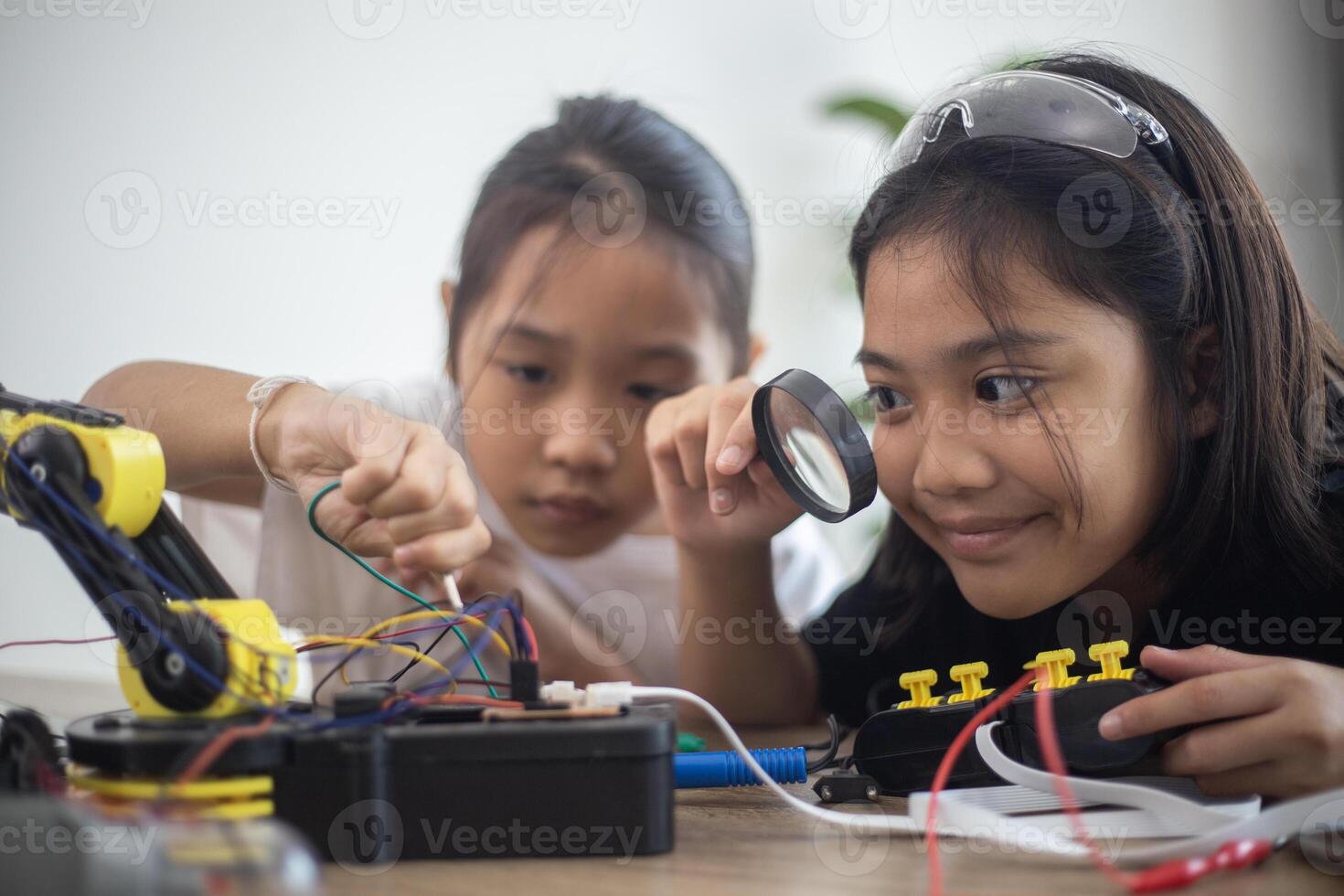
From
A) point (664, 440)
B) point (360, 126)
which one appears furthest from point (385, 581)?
point (360, 126)

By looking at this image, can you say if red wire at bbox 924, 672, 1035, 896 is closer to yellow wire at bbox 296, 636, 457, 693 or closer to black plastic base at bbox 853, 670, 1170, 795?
black plastic base at bbox 853, 670, 1170, 795

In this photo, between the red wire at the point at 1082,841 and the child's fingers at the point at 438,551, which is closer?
the red wire at the point at 1082,841

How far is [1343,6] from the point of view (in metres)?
2.39

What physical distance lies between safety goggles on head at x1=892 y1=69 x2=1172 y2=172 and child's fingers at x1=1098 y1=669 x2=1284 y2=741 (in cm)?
53

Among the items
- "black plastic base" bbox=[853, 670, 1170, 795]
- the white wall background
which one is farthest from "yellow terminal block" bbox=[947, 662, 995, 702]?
the white wall background

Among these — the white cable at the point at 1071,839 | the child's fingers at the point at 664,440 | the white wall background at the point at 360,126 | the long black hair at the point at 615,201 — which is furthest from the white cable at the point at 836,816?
the white wall background at the point at 360,126

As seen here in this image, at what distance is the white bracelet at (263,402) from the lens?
1030 millimetres

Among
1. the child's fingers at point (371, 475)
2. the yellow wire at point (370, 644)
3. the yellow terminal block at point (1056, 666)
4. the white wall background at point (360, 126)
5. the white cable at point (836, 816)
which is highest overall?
the white wall background at point (360, 126)

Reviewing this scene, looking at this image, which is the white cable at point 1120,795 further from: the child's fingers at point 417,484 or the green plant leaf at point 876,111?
the green plant leaf at point 876,111

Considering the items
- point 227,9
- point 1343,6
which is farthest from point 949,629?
point 1343,6

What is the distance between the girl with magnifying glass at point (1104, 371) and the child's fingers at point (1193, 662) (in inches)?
11.1

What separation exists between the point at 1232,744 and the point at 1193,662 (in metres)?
0.06

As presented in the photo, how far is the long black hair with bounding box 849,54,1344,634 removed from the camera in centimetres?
96

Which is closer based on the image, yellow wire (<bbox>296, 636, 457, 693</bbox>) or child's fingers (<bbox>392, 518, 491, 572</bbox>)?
yellow wire (<bbox>296, 636, 457, 693</bbox>)
